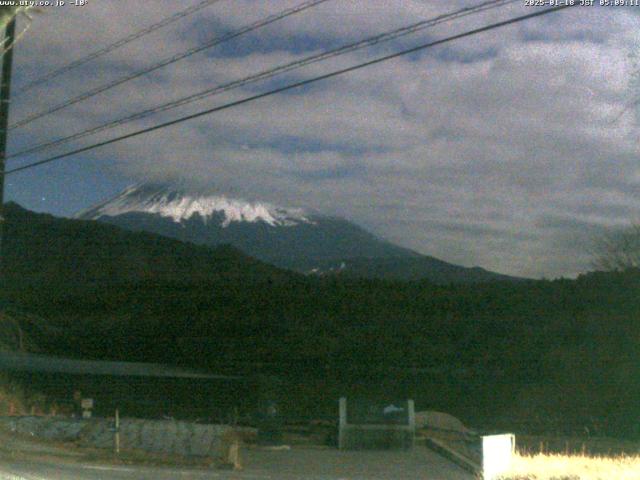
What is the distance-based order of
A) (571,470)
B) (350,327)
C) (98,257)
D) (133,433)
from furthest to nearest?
(98,257), (350,327), (133,433), (571,470)

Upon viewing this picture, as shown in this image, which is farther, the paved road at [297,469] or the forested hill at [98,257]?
the forested hill at [98,257]

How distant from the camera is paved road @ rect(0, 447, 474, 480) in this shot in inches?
546

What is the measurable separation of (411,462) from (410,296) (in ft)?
209

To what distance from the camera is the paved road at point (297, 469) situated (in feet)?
45.5

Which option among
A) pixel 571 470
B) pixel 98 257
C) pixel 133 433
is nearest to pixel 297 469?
pixel 133 433

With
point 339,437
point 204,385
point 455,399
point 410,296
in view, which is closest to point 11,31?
point 339,437

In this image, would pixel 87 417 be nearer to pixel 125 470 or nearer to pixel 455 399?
pixel 125 470

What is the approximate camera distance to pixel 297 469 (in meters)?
17.9

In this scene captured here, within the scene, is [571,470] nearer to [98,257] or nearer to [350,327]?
[350,327]

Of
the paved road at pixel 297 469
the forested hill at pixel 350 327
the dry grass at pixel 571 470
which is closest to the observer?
the dry grass at pixel 571 470

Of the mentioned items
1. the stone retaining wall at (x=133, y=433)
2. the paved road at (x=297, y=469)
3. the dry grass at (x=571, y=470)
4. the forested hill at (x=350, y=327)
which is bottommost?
the paved road at (x=297, y=469)

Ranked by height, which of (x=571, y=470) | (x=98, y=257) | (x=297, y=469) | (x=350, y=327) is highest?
(x=98, y=257)

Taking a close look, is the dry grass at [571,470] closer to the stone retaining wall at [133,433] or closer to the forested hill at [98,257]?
the stone retaining wall at [133,433]

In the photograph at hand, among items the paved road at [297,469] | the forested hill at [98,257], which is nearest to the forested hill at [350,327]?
the forested hill at [98,257]
